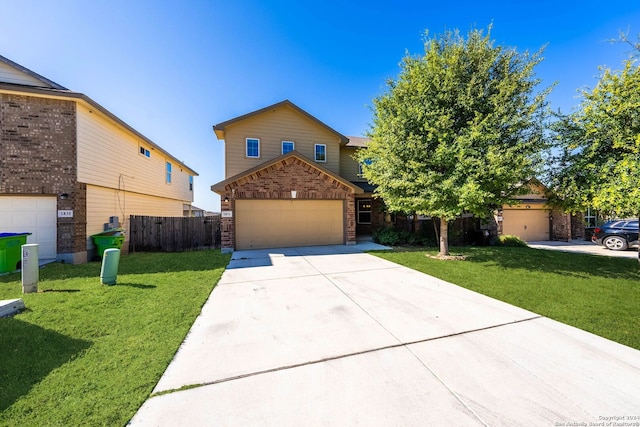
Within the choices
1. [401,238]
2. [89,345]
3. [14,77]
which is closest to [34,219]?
[14,77]

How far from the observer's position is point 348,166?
52.5 ft

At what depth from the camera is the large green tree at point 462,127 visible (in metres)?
7.38

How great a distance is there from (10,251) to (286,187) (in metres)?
8.80

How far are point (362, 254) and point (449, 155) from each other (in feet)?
15.6

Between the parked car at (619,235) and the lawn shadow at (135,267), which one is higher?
the parked car at (619,235)

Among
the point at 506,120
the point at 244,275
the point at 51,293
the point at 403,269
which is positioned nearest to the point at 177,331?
the point at 244,275

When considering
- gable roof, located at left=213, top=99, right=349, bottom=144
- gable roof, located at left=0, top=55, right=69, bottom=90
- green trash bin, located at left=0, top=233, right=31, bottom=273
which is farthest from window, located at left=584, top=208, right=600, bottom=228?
gable roof, located at left=0, top=55, right=69, bottom=90

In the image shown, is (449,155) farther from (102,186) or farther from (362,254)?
(102,186)

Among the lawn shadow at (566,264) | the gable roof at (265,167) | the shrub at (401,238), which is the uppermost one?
the gable roof at (265,167)

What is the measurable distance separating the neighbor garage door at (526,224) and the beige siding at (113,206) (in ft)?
69.6

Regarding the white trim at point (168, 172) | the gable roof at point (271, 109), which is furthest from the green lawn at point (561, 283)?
the white trim at point (168, 172)

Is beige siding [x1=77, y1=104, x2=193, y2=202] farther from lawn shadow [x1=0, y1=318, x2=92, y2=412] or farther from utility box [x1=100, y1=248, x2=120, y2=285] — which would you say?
lawn shadow [x1=0, y1=318, x2=92, y2=412]

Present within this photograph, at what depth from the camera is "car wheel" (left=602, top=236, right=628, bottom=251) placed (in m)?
12.4

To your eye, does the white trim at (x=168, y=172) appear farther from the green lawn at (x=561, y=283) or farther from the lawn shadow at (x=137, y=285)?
the green lawn at (x=561, y=283)
